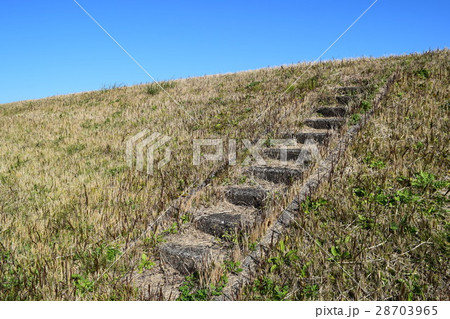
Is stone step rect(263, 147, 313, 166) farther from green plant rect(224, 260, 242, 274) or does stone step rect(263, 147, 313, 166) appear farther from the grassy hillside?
green plant rect(224, 260, 242, 274)

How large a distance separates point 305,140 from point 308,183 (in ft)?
7.79

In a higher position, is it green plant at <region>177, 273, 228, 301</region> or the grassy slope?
the grassy slope

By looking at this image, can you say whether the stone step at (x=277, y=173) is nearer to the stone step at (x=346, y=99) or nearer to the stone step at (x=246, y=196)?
the stone step at (x=246, y=196)

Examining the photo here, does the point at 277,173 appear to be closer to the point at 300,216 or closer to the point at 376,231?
the point at 300,216

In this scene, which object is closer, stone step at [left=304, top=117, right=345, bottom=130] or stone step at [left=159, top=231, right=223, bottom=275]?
stone step at [left=159, top=231, right=223, bottom=275]

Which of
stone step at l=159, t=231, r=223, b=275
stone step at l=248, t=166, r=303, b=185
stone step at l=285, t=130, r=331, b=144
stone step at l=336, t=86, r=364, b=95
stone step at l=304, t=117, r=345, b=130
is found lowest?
stone step at l=159, t=231, r=223, b=275

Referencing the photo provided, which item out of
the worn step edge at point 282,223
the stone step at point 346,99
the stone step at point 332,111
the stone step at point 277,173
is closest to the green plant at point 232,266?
the worn step edge at point 282,223

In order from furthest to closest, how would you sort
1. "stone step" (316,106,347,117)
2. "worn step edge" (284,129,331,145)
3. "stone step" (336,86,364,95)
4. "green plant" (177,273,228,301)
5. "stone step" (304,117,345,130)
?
"stone step" (336,86,364,95) < "stone step" (316,106,347,117) < "stone step" (304,117,345,130) < "worn step edge" (284,129,331,145) < "green plant" (177,273,228,301)

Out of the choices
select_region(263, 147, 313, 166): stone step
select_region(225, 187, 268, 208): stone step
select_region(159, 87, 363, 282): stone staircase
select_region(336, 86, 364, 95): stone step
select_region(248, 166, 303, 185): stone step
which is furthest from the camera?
select_region(336, 86, 364, 95): stone step

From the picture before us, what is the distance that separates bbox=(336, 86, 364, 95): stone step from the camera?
32.7ft

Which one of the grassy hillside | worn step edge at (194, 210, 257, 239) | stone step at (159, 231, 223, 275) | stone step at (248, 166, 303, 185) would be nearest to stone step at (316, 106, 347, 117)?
the grassy hillside

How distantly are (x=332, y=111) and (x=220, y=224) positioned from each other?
227 inches

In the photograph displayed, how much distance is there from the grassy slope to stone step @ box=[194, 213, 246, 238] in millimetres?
929
